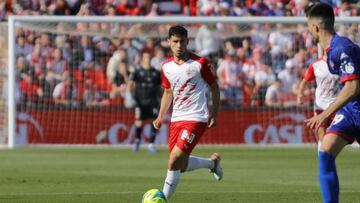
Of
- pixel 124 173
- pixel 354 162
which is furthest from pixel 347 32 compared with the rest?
pixel 124 173

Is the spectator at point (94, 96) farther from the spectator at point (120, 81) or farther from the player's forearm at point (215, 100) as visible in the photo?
the player's forearm at point (215, 100)

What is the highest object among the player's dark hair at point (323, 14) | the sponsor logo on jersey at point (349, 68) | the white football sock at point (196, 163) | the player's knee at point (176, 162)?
the player's dark hair at point (323, 14)

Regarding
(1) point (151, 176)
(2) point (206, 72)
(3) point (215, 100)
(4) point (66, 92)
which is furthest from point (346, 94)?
(4) point (66, 92)

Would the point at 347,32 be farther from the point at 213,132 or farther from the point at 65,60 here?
the point at 65,60

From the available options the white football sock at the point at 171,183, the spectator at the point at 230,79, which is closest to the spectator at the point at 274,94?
the spectator at the point at 230,79

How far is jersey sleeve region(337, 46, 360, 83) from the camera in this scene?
977 cm

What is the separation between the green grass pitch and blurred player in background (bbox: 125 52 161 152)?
2.12 feet

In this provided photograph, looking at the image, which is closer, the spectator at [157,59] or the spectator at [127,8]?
the spectator at [157,59]

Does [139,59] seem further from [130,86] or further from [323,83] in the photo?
[323,83]

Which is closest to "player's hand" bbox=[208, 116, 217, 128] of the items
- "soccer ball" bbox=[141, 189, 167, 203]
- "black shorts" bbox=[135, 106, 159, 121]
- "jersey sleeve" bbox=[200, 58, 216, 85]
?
"jersey sleeve" bbox=[200, 58, 216, 85]

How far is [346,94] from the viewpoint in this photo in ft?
31.8

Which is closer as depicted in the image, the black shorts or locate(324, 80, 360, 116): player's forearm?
locate(324, 80, 360, 116): player's forearm

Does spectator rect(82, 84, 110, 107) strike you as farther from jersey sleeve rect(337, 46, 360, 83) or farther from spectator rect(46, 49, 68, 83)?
jersey sleeve rect(337, 46, 360, 83)

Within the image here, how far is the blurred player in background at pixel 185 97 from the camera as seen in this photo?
12383 millimetres
